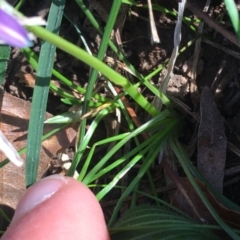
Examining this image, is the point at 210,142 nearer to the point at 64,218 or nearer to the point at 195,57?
the point at 195,57

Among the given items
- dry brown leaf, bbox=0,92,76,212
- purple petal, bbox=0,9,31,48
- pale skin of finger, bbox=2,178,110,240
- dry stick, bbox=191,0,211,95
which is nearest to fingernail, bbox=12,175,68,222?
pale skin of finger, bbox=2,178,110,240

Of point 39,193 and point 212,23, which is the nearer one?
point 39,193

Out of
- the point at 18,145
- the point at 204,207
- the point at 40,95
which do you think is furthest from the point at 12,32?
the point at 18,145

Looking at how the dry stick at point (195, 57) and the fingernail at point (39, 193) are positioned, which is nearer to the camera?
the fingernail at point (39, 193)

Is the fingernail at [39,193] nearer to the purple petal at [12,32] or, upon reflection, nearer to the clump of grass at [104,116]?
the clump of grass at [104,116]

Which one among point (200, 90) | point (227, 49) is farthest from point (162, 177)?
point (227, 49)

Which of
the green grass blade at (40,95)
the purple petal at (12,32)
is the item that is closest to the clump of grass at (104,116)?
the green grass blade at (40,95)
